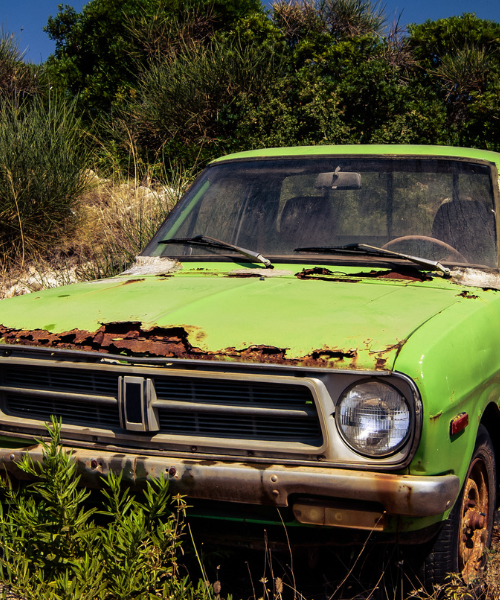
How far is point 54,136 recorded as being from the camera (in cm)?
873

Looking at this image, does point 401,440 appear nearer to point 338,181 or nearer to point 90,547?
point 90,547

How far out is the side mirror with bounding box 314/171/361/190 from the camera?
3664 mm

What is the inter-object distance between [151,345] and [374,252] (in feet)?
4.31

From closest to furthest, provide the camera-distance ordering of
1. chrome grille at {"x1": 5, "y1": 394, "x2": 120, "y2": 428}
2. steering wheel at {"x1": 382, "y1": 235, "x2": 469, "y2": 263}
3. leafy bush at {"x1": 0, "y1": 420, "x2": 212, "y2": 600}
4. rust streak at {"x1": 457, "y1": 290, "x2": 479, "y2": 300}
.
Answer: leafy bush at {"x1": 0, "y1": 420, "x2": 212, "y2": 600} < chrome grille at {"x1": 5, "y1": 394, "x2": 120, "y2": 428} < rust streak at {"x1": 457, "y1": 290, "x2": 479, "y2": 300} < steering wheel at {"x1": 382, "y1": 235, "x2": 469, "y2": 263}

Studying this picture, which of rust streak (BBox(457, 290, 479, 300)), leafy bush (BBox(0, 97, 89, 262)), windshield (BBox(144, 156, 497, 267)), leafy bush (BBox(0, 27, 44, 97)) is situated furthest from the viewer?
leafy bush (BBox(0, 27, 44, 97))

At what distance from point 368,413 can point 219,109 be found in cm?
1000

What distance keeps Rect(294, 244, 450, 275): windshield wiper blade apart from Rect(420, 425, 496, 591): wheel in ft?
2.58

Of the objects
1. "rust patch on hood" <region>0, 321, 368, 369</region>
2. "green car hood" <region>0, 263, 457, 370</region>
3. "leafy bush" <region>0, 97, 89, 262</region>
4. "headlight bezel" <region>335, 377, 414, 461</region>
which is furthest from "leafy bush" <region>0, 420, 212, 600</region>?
"leafy bush" <region>0, 97, 89, 262</region>

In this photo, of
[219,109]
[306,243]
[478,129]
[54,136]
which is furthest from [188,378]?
[478,129]

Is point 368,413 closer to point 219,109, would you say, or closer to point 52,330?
point 52,330

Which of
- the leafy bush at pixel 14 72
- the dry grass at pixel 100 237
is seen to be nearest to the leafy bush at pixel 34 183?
the dry grass at pixel 100 237

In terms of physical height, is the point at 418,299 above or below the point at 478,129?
below

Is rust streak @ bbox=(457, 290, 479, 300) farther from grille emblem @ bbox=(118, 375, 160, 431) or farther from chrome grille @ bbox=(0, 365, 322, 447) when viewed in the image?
grille emblem @ bbox=(118, 375, 160, 431)

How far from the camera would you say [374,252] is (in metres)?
3.23
